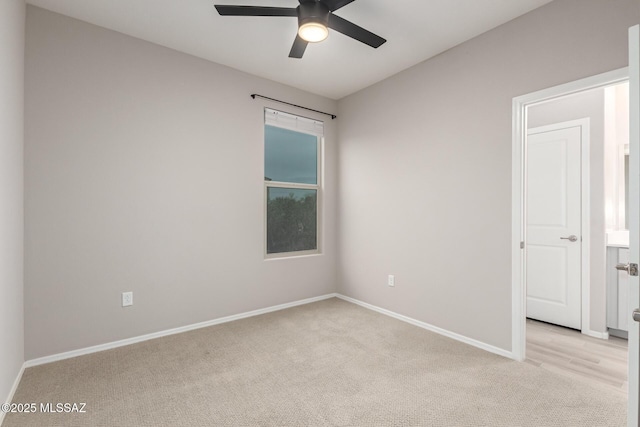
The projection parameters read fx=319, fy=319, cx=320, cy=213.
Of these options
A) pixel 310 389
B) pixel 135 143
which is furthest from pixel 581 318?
pixel 135 143

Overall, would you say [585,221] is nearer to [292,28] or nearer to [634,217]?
[634,217]

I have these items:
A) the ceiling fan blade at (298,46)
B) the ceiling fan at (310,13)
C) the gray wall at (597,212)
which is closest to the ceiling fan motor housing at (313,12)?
the ceiling fan at (310,13)

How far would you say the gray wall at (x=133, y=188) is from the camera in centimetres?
242

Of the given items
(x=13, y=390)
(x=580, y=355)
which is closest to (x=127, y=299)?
(x=13, y=390)

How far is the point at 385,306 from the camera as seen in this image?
11.8 ft

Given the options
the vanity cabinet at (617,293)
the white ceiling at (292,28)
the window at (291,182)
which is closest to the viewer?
the white ceiling at (292,28)

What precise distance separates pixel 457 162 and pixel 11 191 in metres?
3.34

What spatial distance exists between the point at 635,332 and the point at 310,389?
66.4 inches

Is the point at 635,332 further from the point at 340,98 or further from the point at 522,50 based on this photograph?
the point at 340,98

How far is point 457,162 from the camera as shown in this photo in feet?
9.57

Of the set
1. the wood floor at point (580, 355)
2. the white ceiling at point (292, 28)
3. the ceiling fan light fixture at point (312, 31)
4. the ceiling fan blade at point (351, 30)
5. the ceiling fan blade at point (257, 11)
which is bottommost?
the wood floor at point (580, 355)

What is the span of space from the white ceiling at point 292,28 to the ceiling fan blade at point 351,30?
0.25m

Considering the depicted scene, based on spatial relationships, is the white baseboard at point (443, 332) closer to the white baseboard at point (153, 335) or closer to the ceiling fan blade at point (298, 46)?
the white baseboard at point (153, 335)

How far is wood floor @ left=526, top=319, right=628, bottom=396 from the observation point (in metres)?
2.25
